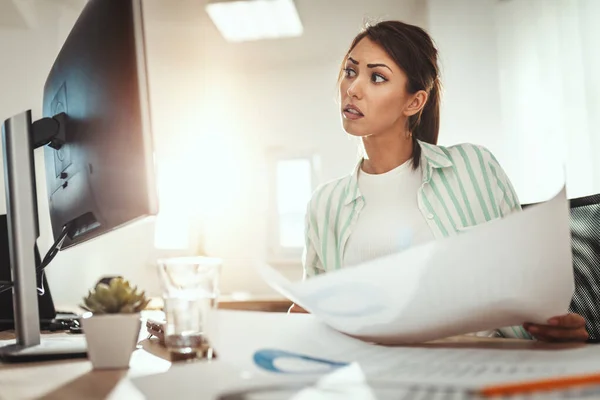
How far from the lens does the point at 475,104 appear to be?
137 inches

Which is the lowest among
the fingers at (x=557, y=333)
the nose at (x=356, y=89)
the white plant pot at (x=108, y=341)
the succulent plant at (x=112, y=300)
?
the fingers at (x=557, y=333)

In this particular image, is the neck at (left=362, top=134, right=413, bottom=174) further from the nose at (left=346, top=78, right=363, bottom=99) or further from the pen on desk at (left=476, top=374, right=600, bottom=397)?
the pen on desk at (left=476, top=374, right=600, bottom=397)

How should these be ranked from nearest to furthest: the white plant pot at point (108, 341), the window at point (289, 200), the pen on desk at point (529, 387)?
1. the pen on desk at point (529, 387)
2. the white plant pot at point (108, 341)
3. the window at point (289, 200)

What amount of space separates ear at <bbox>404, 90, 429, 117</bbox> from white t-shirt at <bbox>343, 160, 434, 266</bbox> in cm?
15

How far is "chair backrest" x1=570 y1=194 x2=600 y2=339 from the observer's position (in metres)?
0.88

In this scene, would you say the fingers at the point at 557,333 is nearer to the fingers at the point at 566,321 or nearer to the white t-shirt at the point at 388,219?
the fingers at the point at 566,321

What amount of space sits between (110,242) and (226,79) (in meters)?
1.62

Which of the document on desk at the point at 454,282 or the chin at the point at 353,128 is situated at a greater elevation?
the chin at the point at 353,128

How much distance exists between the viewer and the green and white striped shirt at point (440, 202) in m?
1.25

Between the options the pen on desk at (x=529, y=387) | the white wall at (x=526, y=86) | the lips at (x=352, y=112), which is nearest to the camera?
the pen on desk at (x=529, y=387)

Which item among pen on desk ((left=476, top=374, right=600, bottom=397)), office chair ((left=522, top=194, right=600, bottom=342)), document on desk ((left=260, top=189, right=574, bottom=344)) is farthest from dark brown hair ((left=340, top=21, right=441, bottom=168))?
pen on desk ((left=476, top=374, right=600, bottom=397))

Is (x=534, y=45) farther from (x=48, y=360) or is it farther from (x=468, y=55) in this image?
(x=48, y=360)

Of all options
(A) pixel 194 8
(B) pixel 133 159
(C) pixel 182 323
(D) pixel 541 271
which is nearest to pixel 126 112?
(B) pixel 133 159

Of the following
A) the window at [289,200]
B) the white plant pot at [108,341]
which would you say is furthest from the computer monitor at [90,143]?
the window at [289,200]
